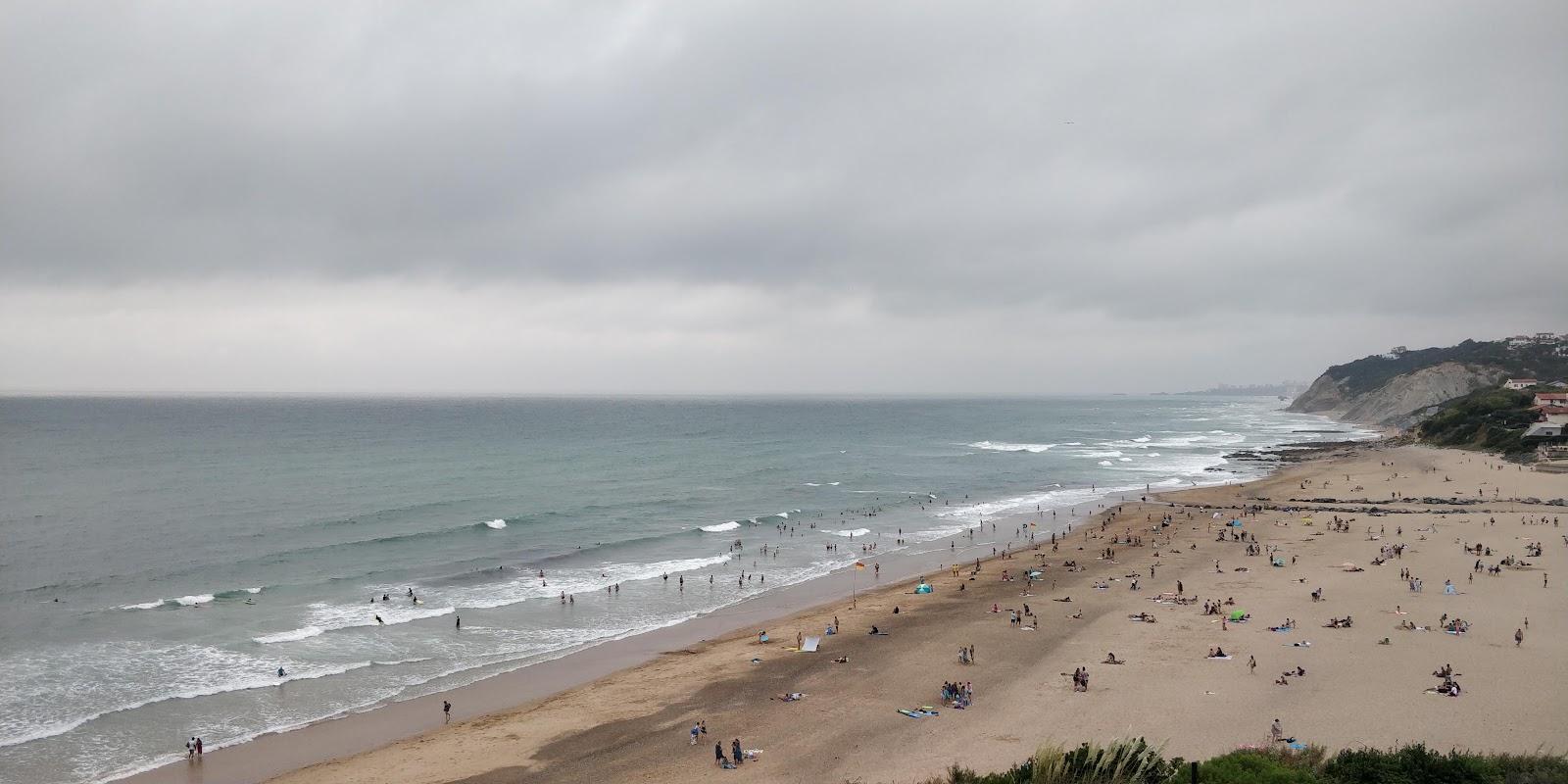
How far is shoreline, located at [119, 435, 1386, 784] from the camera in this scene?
2200cm

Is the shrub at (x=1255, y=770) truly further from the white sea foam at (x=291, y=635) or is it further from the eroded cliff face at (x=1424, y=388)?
the eroded cliff face at (x=1424, y=388)

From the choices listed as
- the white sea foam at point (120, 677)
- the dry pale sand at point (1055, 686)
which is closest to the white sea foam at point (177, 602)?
the white sea foam at point (120, 677)

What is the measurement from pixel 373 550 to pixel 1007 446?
98225mm

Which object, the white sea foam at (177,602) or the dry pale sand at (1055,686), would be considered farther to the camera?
the white sea foam at (177,602)

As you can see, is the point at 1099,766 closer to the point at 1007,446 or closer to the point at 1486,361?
the point at 1007,446

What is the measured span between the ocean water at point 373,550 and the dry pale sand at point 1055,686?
6.39 metres

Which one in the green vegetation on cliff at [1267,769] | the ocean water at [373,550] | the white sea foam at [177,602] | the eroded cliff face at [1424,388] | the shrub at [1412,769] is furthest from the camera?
the eroded cliff face at [1424,388]

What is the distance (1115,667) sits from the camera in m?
27.4

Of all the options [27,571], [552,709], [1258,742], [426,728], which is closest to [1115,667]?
[1258,742]

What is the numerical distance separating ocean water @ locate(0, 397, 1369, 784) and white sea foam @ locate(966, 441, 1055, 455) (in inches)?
303

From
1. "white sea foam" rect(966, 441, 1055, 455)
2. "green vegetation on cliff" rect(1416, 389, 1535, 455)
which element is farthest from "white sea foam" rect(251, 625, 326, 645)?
"white sea foam" rect(966, 441, 1055, 455)

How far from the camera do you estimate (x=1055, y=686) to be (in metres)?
26.1

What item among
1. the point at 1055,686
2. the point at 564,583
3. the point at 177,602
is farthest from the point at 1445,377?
the point at 177,602

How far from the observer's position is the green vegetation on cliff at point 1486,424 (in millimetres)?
82750
